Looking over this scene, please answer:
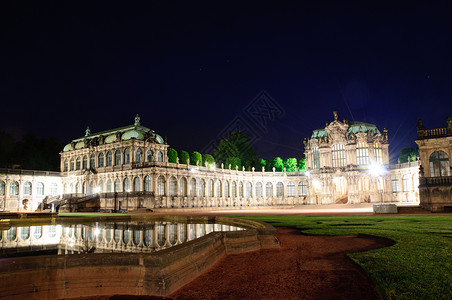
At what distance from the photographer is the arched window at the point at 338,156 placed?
6662 centimetres

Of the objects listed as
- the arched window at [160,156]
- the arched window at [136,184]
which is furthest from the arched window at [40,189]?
the arched window at [160,156]

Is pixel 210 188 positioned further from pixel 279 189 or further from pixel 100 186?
pixel 100 186

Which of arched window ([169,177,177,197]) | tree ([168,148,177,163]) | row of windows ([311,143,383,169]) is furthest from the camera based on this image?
tree ([168,148,177,163])

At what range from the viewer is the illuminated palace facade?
54.1 metres

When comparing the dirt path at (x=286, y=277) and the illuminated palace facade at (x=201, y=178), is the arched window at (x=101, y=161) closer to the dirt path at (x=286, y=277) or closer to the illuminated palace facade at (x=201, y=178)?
the illuminated palace facade at (x=201, y=178)

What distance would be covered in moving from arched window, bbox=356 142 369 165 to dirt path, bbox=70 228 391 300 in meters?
57.8

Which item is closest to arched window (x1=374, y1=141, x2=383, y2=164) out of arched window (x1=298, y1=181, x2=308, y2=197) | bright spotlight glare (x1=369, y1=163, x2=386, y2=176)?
bright spotlight glare (x1=369, y1=163, x2=386, y2=176)

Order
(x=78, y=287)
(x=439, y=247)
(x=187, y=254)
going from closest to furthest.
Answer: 1. (x=78, y=287)
2. (x=187, y=254)
3. (x=439, y=247)

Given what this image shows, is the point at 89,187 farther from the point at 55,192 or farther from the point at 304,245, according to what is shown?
the point at 304,245

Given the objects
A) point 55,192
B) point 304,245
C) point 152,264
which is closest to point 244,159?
point 55,192

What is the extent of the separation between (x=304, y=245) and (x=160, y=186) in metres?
44.5

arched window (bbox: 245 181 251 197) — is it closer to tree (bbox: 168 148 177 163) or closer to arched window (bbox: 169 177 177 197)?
tree (bbox: 168 148 177 163)

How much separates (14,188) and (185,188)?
29.4m

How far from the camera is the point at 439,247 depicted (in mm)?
9992
